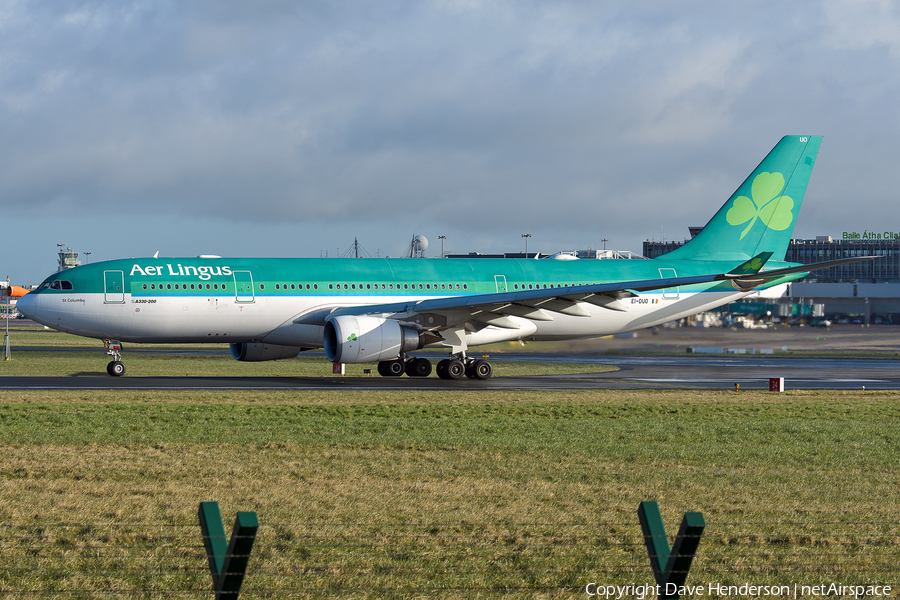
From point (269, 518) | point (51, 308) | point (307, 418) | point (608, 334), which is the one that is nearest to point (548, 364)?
point (608, 334)

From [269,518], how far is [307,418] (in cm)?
927

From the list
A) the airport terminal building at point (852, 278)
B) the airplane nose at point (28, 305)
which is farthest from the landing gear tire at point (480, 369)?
the airport terminal building at point (852, 278)

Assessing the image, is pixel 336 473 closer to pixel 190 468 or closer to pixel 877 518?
pixel 190 468

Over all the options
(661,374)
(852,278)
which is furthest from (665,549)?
(852,278)

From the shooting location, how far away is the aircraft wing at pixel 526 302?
29750mm

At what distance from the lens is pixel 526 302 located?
30172 mm

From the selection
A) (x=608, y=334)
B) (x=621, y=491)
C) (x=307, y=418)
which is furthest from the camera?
(x=608, y=334)

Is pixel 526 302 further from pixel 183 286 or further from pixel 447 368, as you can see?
pixel 183 286

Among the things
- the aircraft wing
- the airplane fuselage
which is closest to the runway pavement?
the airplane fuselage

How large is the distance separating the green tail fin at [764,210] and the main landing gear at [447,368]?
36.4ft

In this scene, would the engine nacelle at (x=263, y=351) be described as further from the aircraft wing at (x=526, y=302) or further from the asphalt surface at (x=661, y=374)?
the aircraft wing at (x=526, y=302)

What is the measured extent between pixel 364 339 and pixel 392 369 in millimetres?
5171

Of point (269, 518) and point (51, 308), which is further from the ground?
point (51, 308)

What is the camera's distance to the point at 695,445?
15781 mm
